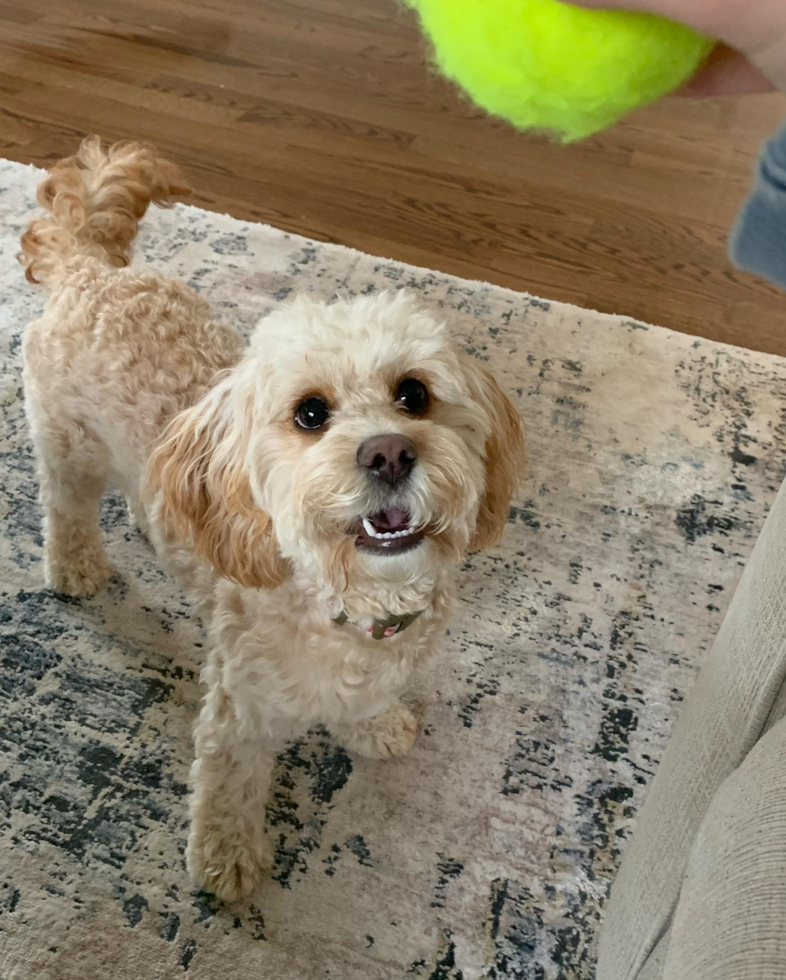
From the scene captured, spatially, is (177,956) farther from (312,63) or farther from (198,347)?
(312,63)

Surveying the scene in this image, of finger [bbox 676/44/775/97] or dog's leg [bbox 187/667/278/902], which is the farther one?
dog's leg [bbox 187/667/278/902]

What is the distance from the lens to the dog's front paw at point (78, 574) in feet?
4.92

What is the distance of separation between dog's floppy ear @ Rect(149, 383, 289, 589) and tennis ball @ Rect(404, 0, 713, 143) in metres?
0.50

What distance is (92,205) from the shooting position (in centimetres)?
138

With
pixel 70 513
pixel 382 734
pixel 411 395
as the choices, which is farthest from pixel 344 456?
pixel 70 513

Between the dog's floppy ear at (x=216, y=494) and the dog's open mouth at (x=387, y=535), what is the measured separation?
0.46 ft

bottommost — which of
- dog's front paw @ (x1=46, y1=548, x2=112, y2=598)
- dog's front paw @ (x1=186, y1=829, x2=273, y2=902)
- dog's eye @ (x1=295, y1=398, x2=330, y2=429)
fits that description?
dog's front paw @ (x1=186, y1=829, x2=273, y2=902)

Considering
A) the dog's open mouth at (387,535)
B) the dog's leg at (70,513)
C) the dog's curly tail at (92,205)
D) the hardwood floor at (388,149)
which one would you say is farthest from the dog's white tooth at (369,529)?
the hardwood floor at (388,149)

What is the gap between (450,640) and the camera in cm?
153

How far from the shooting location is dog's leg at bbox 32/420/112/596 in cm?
135

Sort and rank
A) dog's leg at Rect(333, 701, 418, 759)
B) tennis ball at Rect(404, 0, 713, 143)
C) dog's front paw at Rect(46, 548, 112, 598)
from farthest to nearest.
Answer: dog's front paw at Rect(46, 548, 112, 598) → dog's leg at Rect(333, 701, 418, 759) → tennis ball at Rect(404, 0, 713, 143)

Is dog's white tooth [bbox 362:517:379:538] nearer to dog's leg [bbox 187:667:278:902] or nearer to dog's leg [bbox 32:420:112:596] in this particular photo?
dog's leg [bbox 187:667:278:902]

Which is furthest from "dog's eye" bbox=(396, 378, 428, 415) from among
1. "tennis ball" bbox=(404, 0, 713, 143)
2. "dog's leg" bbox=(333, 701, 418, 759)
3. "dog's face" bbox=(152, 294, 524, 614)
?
"dog's leg" bbox=(333, 701, 418, 759)

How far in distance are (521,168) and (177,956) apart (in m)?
2.61
